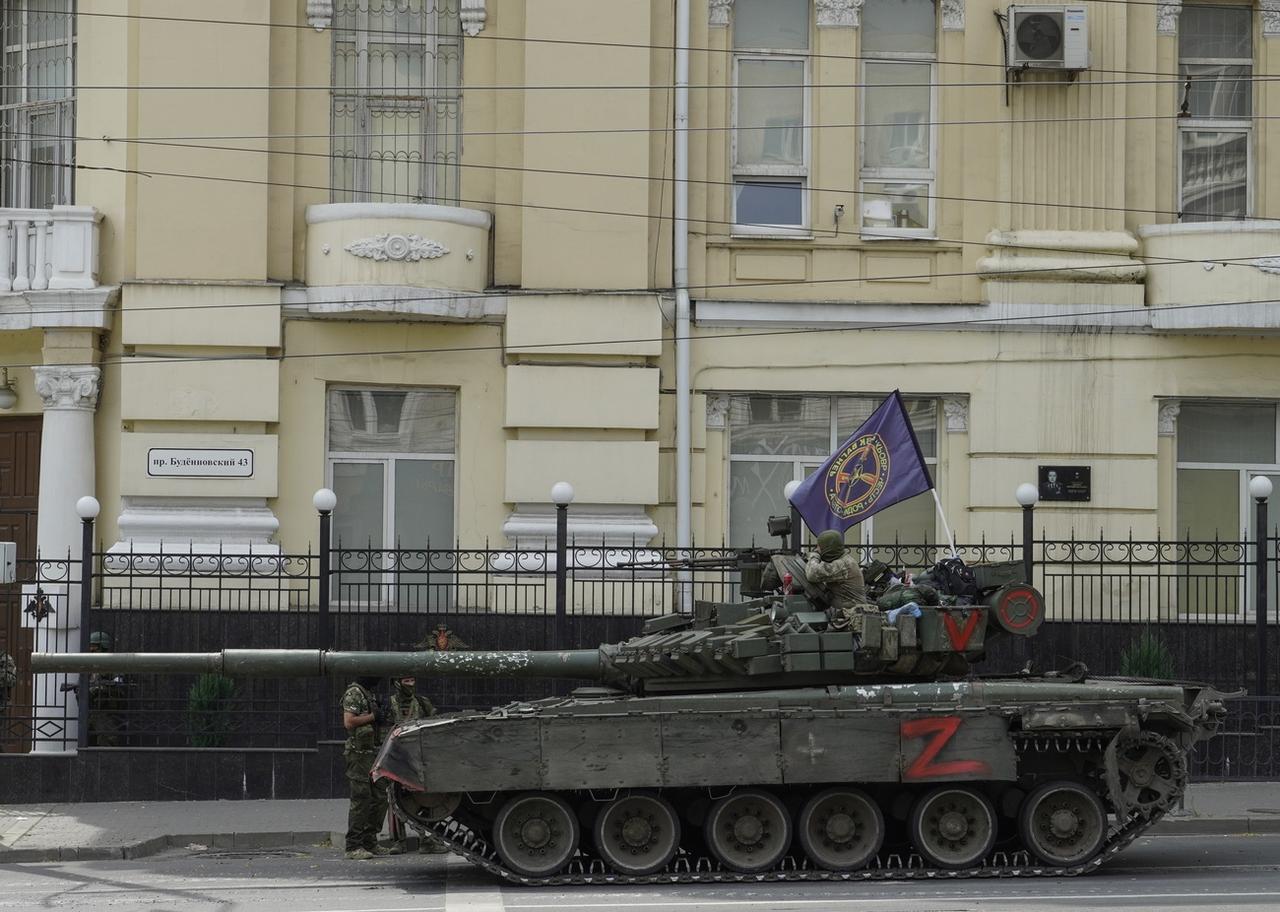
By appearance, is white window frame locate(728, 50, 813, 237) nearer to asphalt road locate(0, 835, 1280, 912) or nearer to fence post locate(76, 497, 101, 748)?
fence post locate(76, 497, 101, 748)

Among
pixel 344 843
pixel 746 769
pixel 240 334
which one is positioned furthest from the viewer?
pixel 240 334

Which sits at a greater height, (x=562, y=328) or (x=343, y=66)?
(x=343, y=66)

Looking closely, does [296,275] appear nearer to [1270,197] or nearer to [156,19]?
[156,19]

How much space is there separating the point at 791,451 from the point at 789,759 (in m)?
6.30

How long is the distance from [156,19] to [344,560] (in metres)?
5.33

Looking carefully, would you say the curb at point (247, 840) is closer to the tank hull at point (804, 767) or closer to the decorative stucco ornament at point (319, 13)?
the tank hull at point (804, 767)

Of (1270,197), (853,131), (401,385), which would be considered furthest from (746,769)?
(1270,197)

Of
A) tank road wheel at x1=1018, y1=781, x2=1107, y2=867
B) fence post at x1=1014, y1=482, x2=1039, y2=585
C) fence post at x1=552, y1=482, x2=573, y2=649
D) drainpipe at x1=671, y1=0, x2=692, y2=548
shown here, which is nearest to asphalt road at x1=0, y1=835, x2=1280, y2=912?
tank road wheel at x1=1018, y1=781, x2=1107, y2=867

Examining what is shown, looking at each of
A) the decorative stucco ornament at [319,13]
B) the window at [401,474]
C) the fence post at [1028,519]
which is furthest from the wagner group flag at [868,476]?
the decorative stucco ornament at [319,13]

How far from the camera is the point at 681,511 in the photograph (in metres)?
18.5

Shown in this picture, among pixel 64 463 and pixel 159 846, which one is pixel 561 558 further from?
pixel 64 463

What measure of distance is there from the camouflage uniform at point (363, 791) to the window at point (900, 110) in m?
7.73

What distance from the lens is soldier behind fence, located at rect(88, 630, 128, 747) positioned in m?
16.7

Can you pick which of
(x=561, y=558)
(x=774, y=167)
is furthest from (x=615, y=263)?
(x=561, y=558)
